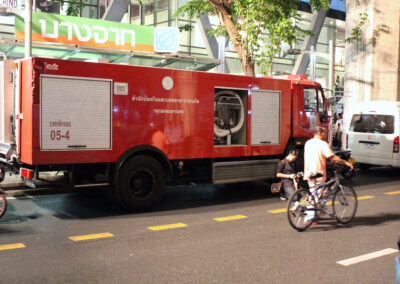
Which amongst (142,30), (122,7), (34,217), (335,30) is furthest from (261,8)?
(335,30)

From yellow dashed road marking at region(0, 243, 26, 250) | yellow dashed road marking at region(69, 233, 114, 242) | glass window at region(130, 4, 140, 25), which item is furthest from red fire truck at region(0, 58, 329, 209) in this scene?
glass window at region(130, 4, 140, 25)

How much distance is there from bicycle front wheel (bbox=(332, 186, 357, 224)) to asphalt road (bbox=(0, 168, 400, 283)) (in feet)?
0.58

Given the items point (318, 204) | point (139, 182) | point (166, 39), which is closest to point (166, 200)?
point (139, 182)

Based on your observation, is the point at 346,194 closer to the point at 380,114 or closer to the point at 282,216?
the point at 282,216

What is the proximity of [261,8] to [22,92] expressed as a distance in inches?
309

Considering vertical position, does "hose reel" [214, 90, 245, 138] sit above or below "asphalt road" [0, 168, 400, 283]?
above

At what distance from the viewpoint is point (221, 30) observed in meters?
16.6

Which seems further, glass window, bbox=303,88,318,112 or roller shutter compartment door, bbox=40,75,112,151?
glass window, bbox=303,88,318,112

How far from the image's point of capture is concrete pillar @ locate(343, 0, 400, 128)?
21781 mm

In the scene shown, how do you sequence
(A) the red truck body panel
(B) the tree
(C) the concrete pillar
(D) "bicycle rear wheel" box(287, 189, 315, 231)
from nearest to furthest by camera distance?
(D) "bicycle rear wheel" box(287, 189, 315, 231) → (A) the red truck body panel → (B) the tree → (C) the concrete pillar

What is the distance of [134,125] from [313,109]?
17.3 ft

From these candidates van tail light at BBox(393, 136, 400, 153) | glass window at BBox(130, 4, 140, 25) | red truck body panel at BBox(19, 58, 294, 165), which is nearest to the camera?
red truck body panel at BBox(19, 58, 294, 165)

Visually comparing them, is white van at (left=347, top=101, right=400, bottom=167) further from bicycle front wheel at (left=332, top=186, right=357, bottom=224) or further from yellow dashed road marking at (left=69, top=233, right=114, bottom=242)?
yellow dashed road marking at (left=69, top=233, right=114, bottom=242)

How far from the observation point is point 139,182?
9.40 metres
